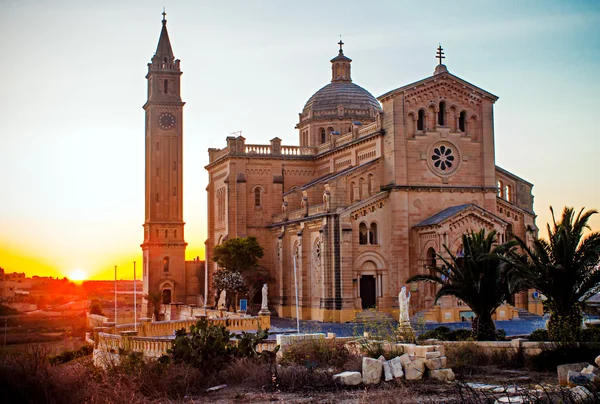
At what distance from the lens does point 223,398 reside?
857 inches

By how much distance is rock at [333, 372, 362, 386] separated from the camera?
74.1ft

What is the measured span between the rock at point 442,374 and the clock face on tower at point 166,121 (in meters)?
55.3

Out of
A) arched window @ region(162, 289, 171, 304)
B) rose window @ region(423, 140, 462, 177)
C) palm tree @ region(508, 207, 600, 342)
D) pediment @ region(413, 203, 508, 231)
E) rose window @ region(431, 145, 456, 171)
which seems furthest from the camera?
arched window @ region(162, 289, 171, 304)

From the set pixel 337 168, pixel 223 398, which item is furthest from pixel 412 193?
pixel 223 398

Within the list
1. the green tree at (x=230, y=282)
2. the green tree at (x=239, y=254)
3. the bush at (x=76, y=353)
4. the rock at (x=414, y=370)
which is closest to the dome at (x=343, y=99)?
the green tree at (x=239, y=254)

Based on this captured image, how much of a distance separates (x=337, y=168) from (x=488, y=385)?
38.3 meters

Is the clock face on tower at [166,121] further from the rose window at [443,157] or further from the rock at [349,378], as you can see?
the rock at [349,378]

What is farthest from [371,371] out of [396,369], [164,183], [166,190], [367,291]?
[164,183]

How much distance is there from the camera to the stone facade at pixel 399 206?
158 feet

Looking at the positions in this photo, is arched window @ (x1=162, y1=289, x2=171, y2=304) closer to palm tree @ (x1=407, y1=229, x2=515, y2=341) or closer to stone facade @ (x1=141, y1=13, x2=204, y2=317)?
stone facade @ (x1=141, y1=13, x2=204, y2=317)

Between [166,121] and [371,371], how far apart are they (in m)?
55.6

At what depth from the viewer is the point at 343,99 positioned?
68625mm

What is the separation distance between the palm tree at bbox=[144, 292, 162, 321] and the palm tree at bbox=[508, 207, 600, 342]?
1835 inches

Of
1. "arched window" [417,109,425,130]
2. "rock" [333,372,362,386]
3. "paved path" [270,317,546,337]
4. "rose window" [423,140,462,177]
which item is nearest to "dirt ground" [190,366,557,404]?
"rock" [333,372,362,386]
